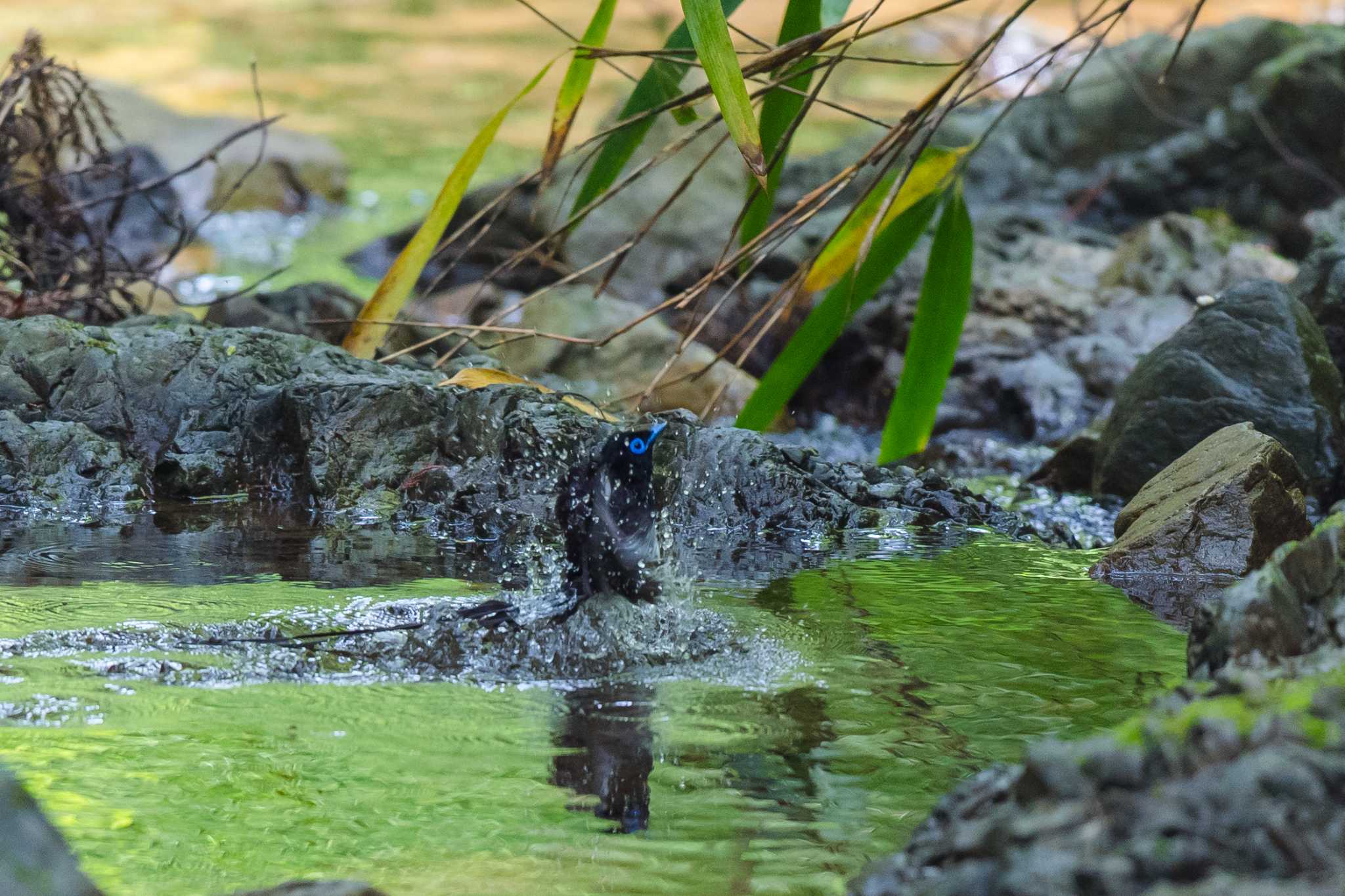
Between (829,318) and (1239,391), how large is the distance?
71.4 inches

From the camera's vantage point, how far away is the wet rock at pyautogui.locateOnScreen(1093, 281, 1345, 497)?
4535 millimetres

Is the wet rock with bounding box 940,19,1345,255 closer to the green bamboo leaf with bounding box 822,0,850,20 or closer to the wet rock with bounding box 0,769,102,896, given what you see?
the green bamboo leaf with bounding box 822,0,850,20

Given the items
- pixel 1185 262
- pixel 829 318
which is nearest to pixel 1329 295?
pixel 1185 262

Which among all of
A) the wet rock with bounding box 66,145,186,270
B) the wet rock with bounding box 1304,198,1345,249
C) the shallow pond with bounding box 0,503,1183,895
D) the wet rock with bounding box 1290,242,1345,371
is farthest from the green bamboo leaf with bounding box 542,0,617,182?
the wet rock with bounding box 66,145,186,270

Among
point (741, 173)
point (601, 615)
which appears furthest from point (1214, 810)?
point (741, 173)

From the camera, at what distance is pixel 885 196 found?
3.46 meters

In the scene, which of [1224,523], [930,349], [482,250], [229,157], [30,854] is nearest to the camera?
[30,854]

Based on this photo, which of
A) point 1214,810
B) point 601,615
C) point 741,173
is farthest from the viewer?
point 741,173

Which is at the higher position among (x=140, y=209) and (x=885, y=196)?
(x=140, y=209)

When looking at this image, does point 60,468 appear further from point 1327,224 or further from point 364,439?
point 1327,224

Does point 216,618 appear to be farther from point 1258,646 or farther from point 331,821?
point 1258,646

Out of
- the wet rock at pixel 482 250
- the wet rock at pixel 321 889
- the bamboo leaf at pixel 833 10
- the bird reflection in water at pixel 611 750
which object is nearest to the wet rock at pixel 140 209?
the wet rock at pixel 482 250

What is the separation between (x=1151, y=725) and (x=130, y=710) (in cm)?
168

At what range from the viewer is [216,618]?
2.94 m
